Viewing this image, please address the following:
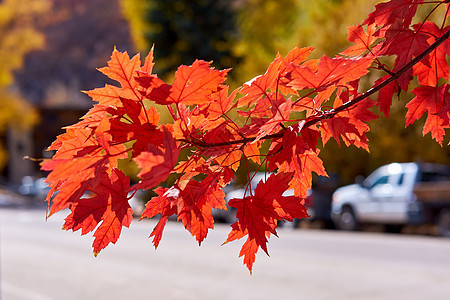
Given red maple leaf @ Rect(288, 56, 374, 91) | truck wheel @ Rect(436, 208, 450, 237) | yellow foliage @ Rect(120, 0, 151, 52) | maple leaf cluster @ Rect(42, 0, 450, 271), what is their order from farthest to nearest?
yellow foliage @ Rect(120, 0, 151, 52) → truck wheel @ Rect(436, 208, 450, 237) → red maple leaf @ Rect(288, 56, 374, 91) → maple leaf cluster @ Rect(42, 0, 450, 271)

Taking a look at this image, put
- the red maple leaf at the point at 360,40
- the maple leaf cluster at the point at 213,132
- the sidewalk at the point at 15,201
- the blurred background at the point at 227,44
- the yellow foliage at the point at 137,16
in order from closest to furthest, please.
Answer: the maple leaf cluster at the point at 213,132, the red maple leaf at the point at 360,40, the blurred background at the point at 227,44, the yellow foliage at the point at 137,16, the sidewalk at the point at 15,201

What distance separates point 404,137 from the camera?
18.8m

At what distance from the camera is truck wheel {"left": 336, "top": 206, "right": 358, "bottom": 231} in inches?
652

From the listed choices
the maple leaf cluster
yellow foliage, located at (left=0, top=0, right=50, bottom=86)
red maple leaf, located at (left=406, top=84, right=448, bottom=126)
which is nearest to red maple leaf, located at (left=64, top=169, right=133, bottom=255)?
the maple leaf cluster

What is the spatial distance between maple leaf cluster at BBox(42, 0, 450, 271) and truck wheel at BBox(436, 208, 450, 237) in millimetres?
12731

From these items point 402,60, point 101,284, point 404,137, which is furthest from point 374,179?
point 402,60

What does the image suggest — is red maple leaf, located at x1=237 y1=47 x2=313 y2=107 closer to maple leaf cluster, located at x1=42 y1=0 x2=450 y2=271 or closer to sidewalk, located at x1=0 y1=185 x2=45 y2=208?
maple leaf cluster, located at x1=42 y1=0 x2=450 y2=271

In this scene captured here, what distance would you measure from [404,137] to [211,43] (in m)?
11.9

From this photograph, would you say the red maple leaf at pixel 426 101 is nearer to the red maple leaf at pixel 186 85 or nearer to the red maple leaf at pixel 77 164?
the red maple leaf at pixel 186 85

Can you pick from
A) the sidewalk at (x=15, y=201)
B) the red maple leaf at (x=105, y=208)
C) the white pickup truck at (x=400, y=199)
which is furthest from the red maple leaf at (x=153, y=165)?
the sidewalk at (x=15, y=201)

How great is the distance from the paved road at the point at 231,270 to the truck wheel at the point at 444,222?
0.19 meters

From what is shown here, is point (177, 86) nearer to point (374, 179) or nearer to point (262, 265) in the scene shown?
point (262, 265)

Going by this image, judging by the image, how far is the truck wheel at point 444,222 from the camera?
13.4 m

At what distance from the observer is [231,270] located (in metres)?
10.5
